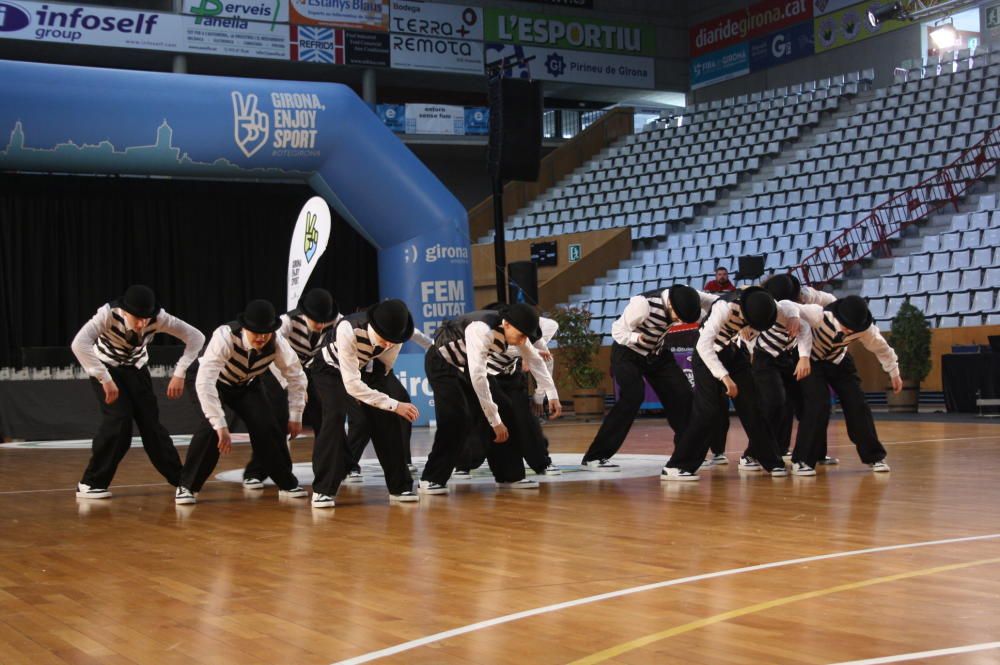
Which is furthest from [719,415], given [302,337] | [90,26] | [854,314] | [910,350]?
[90,26]

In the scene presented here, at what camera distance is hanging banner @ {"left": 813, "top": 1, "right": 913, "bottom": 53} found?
2695cm

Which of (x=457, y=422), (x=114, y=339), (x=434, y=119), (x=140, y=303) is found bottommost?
(x=457, y=422)

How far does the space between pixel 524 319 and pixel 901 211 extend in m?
15.0

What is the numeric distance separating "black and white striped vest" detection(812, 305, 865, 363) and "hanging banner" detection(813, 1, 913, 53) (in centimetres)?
1947

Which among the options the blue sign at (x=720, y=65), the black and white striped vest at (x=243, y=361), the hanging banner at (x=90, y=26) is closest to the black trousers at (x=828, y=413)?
the black and white striped vest at (x=243, y=361)

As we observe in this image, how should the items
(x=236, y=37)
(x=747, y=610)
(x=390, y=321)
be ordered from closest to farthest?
(x=747, y=610), (x=390, y=321), (x=236, y=37)

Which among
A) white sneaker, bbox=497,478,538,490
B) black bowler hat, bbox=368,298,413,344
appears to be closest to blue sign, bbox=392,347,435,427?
white sneaker, bbox=497,478,538,490

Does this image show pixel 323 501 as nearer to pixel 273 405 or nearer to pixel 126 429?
pixel 273 405

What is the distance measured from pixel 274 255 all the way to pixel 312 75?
7.36 m

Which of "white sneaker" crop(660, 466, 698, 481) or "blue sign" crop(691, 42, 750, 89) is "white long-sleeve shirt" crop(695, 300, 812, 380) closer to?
"white sneaker" crop(660, 466, 698, 481)

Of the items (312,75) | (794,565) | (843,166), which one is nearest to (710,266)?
(843,166)

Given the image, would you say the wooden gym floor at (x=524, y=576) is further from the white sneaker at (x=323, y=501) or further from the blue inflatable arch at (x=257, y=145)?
the blue inflatable arch at (x=257, y=145)

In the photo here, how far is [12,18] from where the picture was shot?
23328 mm

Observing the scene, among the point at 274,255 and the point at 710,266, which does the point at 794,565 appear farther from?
the point at 274,255
